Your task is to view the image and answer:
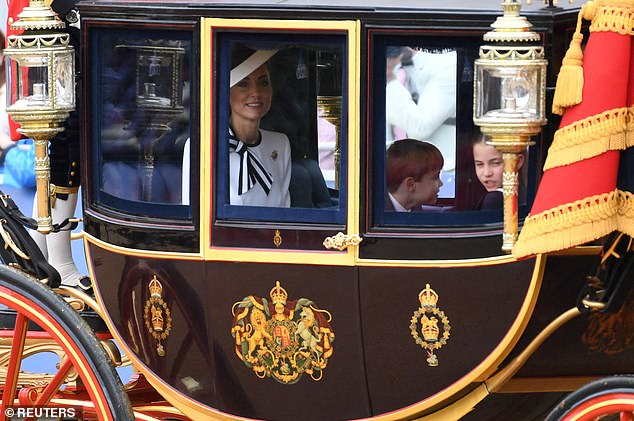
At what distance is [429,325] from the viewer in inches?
140

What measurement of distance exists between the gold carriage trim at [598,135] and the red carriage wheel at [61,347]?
1438 millimetres

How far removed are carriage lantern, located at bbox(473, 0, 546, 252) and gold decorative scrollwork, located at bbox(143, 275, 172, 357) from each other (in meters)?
1.09

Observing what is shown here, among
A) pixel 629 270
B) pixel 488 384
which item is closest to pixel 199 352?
pixel 488 384

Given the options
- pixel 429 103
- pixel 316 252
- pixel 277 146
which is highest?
pixel 429 103

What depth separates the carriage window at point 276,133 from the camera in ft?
11.8

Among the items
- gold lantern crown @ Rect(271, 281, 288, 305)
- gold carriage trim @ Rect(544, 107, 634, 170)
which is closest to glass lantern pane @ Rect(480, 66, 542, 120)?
gold carriage trim @ Rect(544, 107, 634, 170)

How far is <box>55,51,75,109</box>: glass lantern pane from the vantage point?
3805 mm

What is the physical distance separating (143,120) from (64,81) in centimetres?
25

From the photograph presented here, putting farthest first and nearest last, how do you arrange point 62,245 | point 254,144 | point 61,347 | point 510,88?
point 62,245, point 61,347, point 254,144, point 510,88

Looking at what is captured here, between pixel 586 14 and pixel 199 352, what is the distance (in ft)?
4.71

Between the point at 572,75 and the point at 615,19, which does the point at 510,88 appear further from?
the point at 615,19

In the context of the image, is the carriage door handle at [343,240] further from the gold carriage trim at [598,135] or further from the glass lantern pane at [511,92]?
the gold carriage trim at [598,135]

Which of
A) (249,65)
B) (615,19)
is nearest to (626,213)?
(615,19)

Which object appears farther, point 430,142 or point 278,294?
point 278,294
